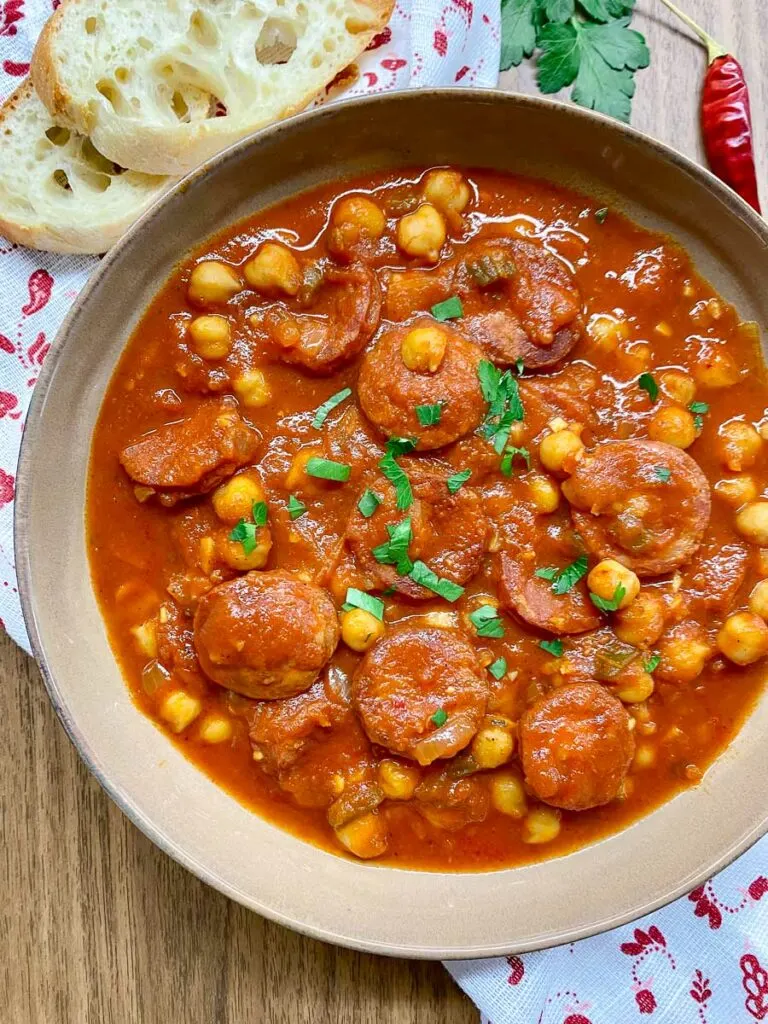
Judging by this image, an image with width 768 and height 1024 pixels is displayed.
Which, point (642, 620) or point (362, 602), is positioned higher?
point (642, 620)

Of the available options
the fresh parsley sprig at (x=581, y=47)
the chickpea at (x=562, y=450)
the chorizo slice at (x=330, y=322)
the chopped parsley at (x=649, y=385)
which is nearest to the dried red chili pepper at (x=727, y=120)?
the fresh parsley sprig at (x=581, y=47)

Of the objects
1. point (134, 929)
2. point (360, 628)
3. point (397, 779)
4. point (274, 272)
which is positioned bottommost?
point (134, 929)

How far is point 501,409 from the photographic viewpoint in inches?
140

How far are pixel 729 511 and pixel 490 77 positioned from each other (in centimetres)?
228

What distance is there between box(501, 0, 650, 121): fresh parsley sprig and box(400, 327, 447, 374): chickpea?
145 centimetres

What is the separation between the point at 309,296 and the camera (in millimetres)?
3584

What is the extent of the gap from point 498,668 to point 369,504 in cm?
89

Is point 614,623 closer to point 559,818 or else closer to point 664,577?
point 664,577

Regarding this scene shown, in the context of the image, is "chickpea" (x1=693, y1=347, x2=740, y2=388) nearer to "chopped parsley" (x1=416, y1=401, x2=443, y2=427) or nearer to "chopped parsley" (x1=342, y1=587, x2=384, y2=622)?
"chopped parsley" (x1=416, y1=401, x2=443, y2=427)

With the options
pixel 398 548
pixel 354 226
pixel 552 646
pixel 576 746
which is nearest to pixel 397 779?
pixel 576 746

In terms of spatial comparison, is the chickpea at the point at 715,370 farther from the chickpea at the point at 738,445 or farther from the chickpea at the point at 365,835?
the chickpea at the point at 365,835

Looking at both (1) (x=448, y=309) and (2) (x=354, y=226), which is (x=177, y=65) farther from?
(1) (x=448, y=309)

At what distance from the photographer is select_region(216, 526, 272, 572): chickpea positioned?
11.5ft

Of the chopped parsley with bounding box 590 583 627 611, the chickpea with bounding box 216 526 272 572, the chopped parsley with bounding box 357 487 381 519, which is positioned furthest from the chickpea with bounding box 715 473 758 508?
the chickpea with bounding box 216 526 272 572
